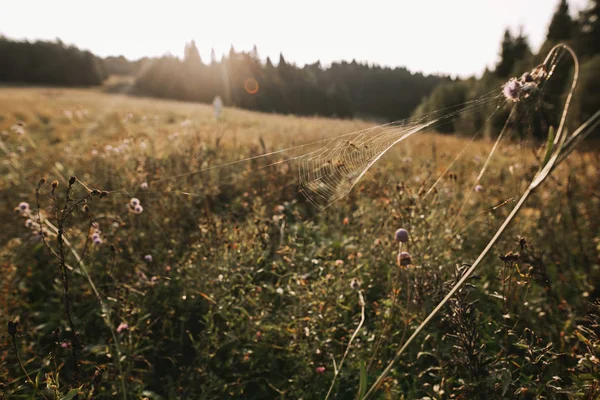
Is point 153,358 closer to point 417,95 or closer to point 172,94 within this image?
point 172,94

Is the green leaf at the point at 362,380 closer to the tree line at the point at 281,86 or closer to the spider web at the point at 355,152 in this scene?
the spider web at the point at 355,152

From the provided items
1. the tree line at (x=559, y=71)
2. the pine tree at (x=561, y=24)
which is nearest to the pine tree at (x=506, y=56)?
the tree line at (x=559, y=71)

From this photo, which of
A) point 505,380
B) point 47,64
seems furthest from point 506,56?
point 47,64

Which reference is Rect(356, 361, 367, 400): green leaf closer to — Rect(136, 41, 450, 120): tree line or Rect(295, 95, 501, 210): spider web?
Rect(295, 95, 501, 210): spider web

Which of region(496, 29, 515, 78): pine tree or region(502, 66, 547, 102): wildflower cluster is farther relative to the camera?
region(496, 29, 515, 78): pine tree

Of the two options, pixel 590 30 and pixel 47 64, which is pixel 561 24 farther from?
pixel 47 64

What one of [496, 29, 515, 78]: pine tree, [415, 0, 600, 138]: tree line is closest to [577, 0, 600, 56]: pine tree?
[415, 0, 600, 138]: tree line

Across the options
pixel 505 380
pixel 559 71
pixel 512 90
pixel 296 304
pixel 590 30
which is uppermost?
pixel 590 30

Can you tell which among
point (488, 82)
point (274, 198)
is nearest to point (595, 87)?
point (488, 82)

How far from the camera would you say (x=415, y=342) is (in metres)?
1.81

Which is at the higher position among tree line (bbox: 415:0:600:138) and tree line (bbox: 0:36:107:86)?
tree line (bbox: 0:36:107:86)

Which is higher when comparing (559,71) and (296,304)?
(559,71)

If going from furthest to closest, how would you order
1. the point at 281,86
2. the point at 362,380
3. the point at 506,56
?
the point at 506,56, the point at 281,86, the point at 362,380

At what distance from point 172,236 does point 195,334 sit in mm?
819
